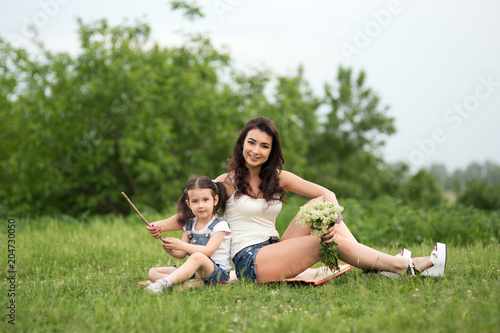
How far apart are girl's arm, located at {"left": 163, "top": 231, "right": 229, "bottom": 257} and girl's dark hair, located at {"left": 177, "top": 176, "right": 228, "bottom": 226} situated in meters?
0.28

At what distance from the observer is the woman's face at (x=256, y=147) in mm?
4051

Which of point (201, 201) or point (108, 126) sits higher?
point (108, 126)

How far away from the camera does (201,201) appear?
3.77 m

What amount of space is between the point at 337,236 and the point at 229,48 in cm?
1178

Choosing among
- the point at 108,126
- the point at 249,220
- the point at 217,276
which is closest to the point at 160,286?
the point at 217,276

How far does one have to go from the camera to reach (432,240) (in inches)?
248

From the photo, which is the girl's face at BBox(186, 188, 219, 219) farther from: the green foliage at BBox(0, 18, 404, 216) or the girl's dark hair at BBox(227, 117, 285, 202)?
the green foliage at BBox(0, 18, 404, 216)

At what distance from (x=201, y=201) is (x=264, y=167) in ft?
2.49

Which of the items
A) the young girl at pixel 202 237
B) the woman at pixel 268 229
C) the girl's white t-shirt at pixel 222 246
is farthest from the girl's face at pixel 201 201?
the woman at pixel 268 229

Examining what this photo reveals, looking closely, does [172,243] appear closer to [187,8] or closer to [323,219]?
[323,219]

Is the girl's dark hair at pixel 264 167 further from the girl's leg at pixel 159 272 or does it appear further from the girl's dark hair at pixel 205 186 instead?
the girl's leg at pixel 159 272

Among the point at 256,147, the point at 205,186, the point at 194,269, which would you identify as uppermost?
the point at 256,147

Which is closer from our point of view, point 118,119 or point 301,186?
point 301,186

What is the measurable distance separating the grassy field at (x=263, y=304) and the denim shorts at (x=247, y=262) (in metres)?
0.12
